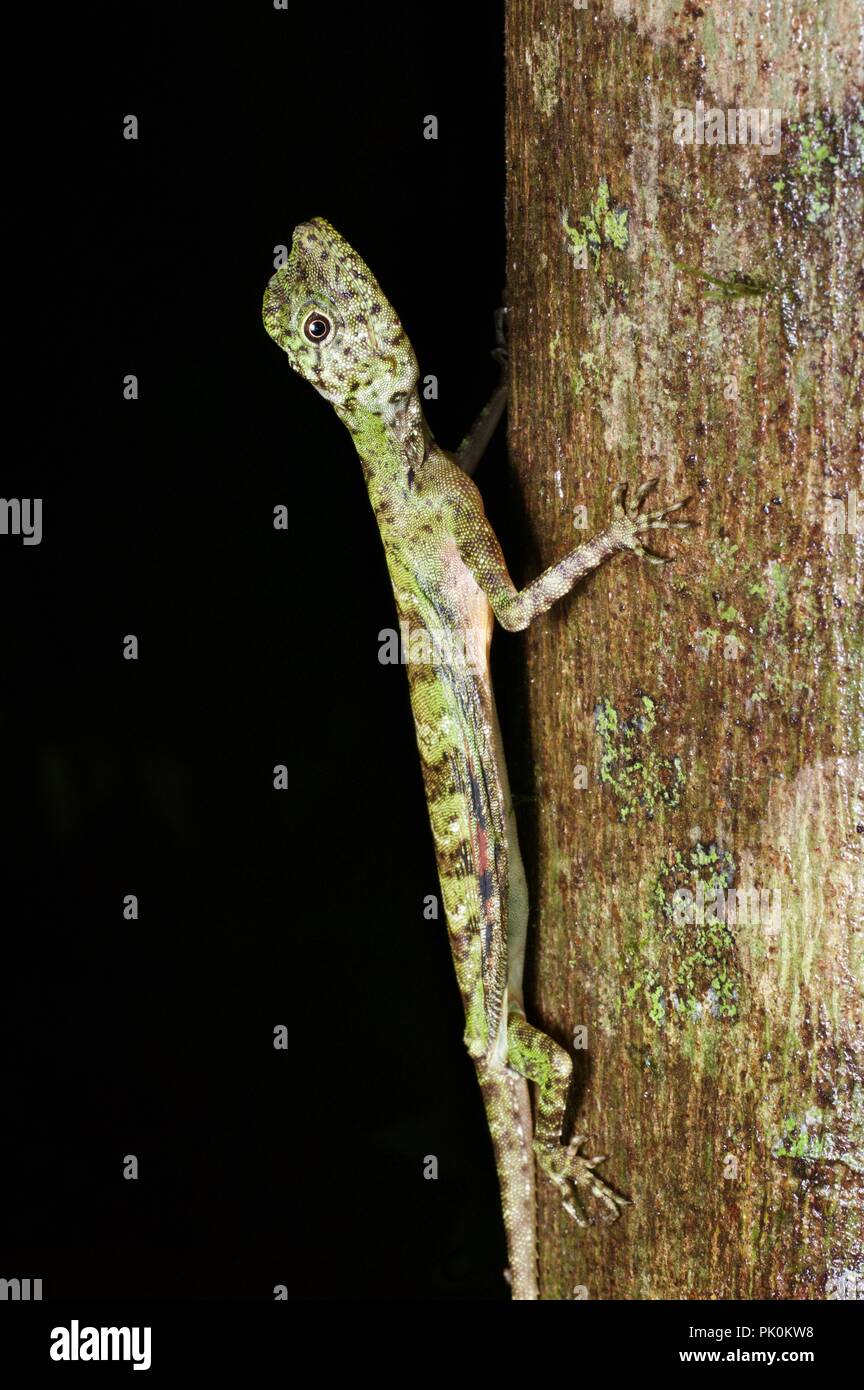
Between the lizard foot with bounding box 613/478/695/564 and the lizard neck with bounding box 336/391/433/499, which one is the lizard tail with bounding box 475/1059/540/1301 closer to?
the lizard foot with bounding box 613/478/695/564

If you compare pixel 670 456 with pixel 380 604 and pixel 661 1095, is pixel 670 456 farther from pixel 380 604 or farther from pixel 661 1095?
pixel 380 604

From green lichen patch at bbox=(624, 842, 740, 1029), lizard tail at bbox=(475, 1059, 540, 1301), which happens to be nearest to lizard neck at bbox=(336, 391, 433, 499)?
green lichen patch at bbox=(624, 842, 740, 1029)

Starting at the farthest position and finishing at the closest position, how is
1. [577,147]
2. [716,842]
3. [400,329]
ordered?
[400,329]
[577,147]
[716,842]

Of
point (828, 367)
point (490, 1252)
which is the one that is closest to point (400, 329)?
point (828, 367)

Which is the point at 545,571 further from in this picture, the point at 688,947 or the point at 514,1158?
the point at 514,1158

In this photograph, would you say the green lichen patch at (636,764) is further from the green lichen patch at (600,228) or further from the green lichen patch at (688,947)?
the green lichen patch at (600,228)

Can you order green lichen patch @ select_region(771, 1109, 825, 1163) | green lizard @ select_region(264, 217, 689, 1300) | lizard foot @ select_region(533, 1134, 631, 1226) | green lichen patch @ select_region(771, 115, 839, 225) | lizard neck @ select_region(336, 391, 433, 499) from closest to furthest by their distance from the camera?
green lichen patch @ select_region(771, 115, 839, 225), green lichen patch @ select_region(771, 1109, 825, 1163), lizard foot @ select_region(533, 1134, 631, 1226), green lizard @ select_region(264, 217, 689, 1300), lizard neck @ select_region(336, 391, 433, 499)

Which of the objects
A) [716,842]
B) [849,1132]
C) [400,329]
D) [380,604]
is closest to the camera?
[849,1132]
